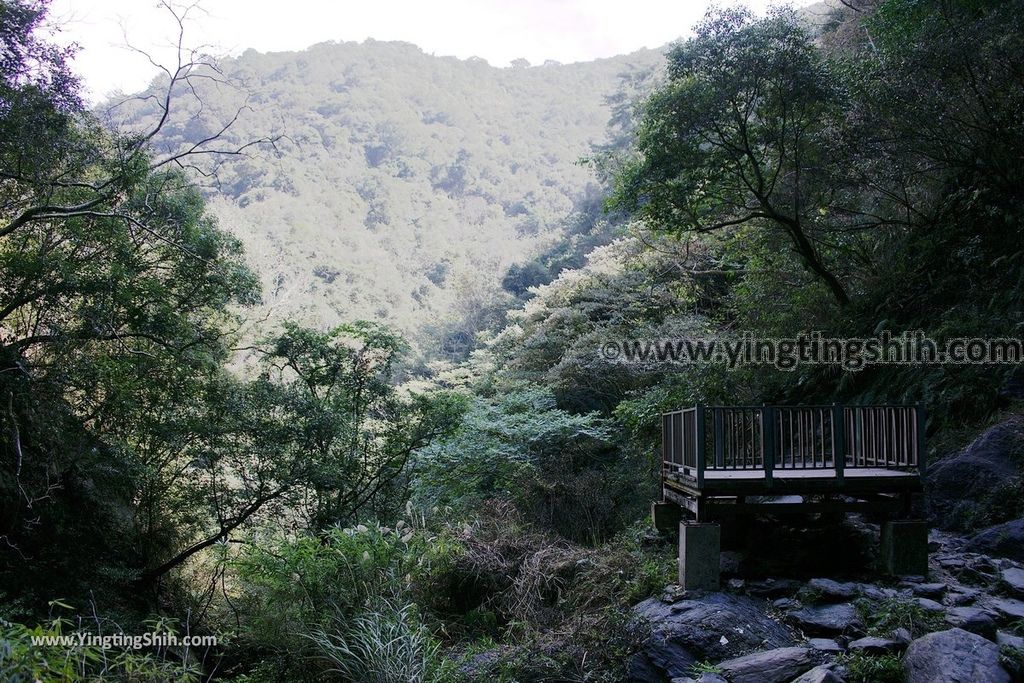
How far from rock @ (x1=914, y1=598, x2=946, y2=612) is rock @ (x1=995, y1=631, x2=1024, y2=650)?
0.35 metres

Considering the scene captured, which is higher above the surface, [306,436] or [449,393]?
[449,393]

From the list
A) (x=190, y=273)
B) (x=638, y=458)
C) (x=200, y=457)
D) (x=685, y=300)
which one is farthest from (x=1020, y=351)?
(x=190, y=273)

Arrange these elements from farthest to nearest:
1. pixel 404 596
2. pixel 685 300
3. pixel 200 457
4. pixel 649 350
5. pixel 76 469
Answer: pixel 685 300, pixel 649 350, pixel 200 457, pixel 76 469, pixel 404 596

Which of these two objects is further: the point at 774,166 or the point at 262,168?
the point at 262,168

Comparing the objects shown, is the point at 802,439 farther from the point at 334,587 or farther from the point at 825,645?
the point at 334,587

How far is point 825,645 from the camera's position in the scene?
416cm

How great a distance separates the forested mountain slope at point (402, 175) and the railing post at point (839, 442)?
18253mm

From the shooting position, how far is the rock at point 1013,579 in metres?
4.57

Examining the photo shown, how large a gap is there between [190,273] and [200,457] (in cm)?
263

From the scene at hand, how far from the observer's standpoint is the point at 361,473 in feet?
34.0

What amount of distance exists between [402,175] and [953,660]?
54428 mm

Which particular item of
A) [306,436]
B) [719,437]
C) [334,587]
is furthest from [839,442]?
[306,436]

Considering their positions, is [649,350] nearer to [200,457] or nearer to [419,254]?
[200,457]

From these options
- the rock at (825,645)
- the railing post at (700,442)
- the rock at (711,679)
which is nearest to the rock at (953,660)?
the rock at (825,645)
